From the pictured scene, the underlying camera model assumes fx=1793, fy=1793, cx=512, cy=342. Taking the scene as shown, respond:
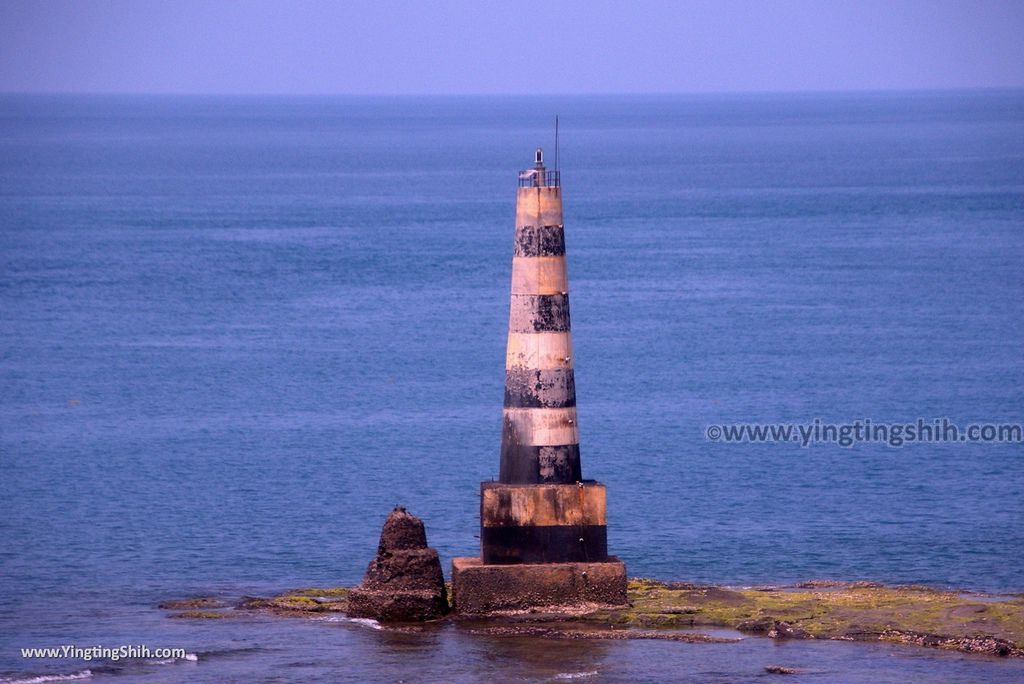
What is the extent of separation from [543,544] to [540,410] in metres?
1.35

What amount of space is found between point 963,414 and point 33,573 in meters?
22.4

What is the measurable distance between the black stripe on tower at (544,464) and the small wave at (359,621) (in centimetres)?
196

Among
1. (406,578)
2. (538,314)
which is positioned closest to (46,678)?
(406,578)

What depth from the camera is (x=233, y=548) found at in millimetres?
25672

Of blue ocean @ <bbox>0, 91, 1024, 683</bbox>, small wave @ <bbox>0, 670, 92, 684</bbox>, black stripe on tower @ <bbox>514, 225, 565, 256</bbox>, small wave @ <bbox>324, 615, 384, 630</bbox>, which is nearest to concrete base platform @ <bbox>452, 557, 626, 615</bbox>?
blue ocean @ <bbox>0, 91, 1024, 683</bbox>

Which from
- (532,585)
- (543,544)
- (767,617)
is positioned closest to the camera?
(767,617)

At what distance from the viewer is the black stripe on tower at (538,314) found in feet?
59.2

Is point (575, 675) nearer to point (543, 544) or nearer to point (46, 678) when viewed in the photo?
point (543, 544)

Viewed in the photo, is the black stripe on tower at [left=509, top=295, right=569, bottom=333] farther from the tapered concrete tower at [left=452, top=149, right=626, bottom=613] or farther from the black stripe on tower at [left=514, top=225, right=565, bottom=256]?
the black stripe on tower at [left=514, top=225, right=565, bottom=256]

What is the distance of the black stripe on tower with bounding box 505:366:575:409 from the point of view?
1803 centimetres

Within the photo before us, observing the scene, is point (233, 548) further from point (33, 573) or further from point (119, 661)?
point (119, 661)

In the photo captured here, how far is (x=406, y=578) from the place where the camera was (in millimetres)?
17578

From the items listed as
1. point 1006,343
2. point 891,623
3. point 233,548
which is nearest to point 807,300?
point 1006,343

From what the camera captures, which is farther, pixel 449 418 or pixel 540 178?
pixel 449 418
